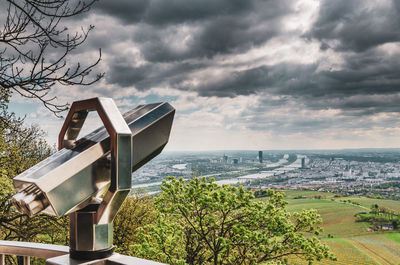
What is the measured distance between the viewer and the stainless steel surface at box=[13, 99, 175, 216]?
1.68ft

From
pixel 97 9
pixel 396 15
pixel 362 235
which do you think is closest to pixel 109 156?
pixel 97 9

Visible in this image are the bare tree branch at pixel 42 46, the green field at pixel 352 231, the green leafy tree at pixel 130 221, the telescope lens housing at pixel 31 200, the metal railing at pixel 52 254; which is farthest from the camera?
the green field at pixel 352 231

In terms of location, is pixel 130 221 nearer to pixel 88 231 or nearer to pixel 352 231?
pixel 88 231

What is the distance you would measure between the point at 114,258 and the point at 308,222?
7603 mm

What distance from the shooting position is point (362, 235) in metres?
19.7

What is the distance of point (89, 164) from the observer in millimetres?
566

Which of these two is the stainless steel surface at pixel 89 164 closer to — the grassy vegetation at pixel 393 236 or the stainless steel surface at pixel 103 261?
the stainless steel surface at pixel 103 261

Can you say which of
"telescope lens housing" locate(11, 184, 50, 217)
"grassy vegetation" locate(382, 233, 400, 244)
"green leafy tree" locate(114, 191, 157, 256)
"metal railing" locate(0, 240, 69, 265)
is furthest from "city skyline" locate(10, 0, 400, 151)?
"grassy vegetation" locate(382, 233, 400, 244)

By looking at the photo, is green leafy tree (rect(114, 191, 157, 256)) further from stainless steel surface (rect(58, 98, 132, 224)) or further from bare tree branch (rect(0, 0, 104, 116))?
stainless steel surface (rect(58, 98, 132, 224))

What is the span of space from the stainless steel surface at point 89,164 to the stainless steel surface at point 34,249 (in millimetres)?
565

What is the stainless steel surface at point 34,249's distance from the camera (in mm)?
1079

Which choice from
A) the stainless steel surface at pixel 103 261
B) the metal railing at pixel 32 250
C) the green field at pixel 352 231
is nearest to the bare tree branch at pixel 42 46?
the metal railing at pixel 32 250

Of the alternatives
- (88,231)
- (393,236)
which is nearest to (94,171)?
(88,231)

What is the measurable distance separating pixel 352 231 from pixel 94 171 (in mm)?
22482
